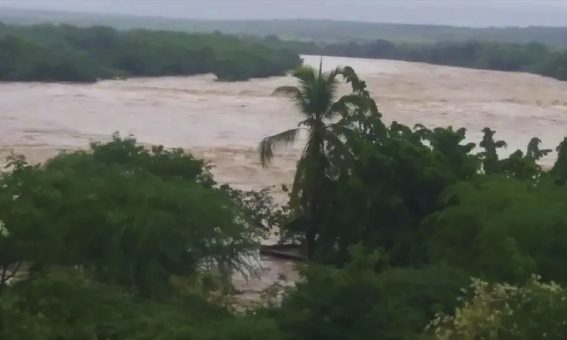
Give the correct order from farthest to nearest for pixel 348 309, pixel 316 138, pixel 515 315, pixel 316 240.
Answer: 1. pixel 316 240
2. pixel 316 138
3. pixel 348 309
4. pixel 515 315

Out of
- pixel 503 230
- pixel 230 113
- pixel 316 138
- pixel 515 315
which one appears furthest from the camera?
pixel 230 113

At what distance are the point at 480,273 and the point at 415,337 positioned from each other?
3.48 metres

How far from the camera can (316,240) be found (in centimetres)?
2066

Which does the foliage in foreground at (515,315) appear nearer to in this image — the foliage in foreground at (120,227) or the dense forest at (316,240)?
the dense forest at (316,240)

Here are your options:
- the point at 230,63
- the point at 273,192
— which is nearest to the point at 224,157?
the point at 273,192

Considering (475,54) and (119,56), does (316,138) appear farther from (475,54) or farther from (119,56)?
(475,54)

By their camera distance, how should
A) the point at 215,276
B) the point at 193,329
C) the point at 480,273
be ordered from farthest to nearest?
the point at 215,276
the point at 480,273
the point at 193,329

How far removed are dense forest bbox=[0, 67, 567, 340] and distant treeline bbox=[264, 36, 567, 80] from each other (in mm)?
60184

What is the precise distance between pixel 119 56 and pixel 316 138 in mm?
55724

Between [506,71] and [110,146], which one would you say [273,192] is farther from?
[506,71]

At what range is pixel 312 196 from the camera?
20266mm

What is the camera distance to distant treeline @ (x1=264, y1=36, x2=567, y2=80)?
272 ft

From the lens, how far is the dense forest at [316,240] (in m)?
11.8

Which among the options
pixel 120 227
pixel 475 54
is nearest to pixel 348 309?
pixel 120 227
